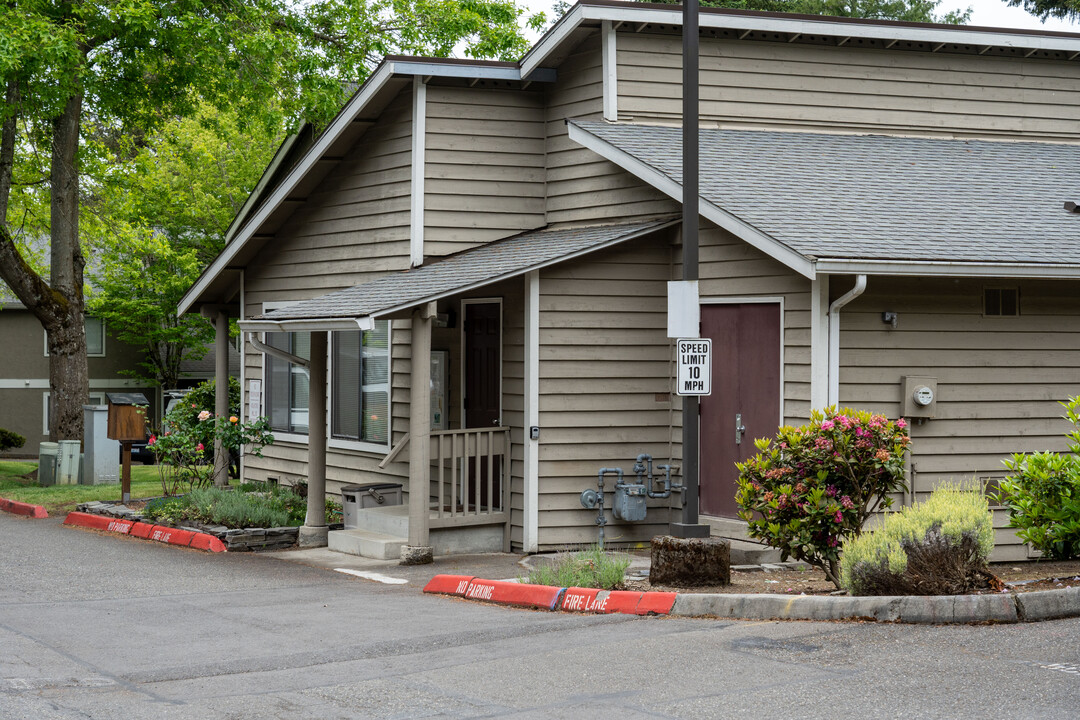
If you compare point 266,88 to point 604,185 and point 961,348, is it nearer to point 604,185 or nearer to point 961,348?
point 604,185

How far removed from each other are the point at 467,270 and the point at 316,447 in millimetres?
2893

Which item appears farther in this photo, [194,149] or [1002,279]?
[194,149]

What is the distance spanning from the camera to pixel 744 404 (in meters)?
12.0

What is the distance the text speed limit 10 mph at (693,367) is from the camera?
31.1 ft

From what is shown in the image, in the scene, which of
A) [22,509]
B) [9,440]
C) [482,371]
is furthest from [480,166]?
[9,440]

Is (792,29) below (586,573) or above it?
above

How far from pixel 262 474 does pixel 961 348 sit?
11181mm

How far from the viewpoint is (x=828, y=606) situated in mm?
8344

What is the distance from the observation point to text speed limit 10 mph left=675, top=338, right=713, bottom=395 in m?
9.48

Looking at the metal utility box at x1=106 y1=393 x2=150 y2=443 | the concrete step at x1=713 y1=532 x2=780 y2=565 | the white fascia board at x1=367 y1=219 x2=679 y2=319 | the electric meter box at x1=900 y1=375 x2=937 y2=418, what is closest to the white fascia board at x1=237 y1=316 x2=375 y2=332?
the white fascia board at x1=367 y1=219 x2=679 y2=319

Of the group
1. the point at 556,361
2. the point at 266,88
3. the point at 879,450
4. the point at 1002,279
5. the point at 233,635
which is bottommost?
the point at 233,635

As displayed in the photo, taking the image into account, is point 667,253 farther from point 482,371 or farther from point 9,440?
point 9,440

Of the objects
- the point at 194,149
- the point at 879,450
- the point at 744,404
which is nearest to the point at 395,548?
the point at 744,404

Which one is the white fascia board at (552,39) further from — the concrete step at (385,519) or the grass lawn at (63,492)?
the grass lawn at (63,492)
